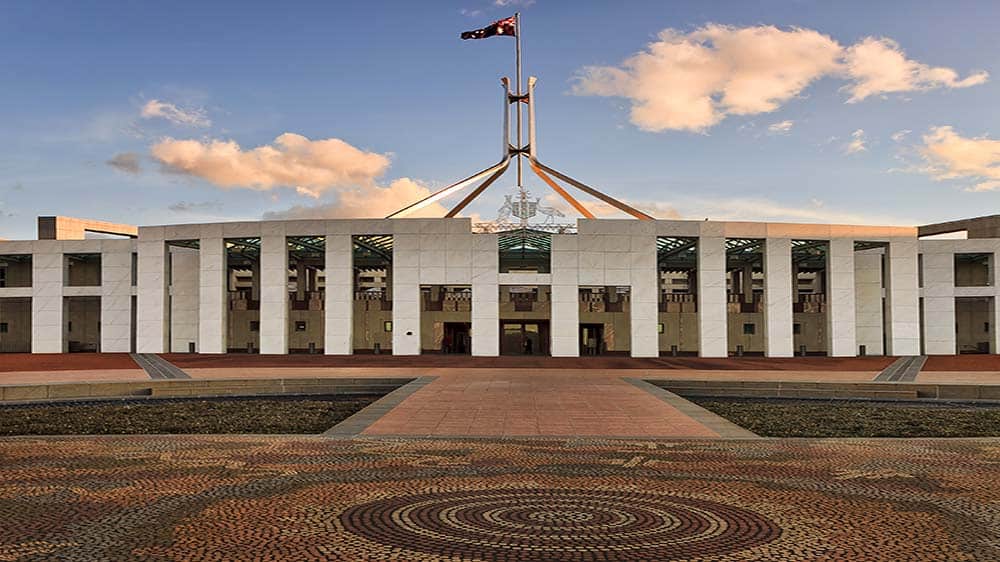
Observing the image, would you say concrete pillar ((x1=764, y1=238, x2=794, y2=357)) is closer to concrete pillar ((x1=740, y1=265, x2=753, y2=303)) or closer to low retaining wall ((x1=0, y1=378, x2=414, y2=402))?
concrete pillar ((x1=740, y1=265, x2=753, y2=303))

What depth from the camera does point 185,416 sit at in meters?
18.8

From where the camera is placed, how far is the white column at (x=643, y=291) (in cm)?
4603

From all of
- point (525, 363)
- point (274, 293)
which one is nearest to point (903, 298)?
point (525, 363)

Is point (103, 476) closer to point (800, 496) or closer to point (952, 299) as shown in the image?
point (800, 496)

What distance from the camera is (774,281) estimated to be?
47.2 m

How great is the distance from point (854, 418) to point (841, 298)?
31.0 m

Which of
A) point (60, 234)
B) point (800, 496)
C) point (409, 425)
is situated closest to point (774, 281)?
point (409, 425)

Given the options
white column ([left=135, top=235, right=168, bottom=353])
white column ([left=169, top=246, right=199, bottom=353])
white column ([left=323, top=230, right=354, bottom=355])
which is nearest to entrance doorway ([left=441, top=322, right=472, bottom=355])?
white column ([left=323, top=230, right=354, bottom=355])

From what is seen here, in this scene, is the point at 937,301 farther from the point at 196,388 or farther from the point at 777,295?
the point at 196,388

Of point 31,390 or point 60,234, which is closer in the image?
point 31,390

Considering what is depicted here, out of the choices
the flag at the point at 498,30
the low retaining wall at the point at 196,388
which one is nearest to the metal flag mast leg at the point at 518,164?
the flag at the point at 498,30

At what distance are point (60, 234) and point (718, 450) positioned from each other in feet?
207

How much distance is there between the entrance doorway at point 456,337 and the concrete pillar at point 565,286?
1515cm

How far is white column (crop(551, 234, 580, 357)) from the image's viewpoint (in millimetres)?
45969
